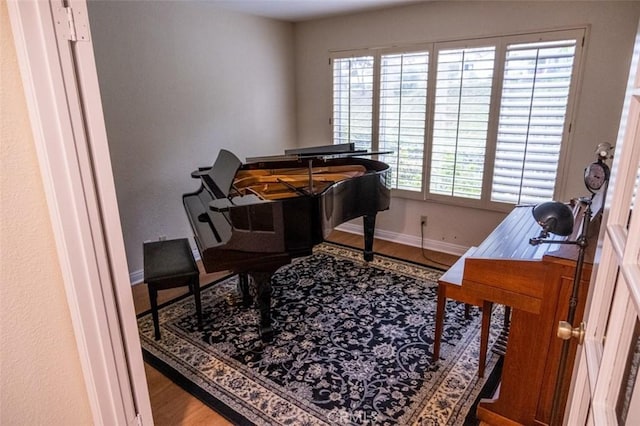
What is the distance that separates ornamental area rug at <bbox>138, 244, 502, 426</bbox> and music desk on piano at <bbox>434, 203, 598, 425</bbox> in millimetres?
314

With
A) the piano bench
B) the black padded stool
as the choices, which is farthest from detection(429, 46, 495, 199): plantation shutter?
the black padded stool

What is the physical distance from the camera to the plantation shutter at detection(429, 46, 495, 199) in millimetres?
3592

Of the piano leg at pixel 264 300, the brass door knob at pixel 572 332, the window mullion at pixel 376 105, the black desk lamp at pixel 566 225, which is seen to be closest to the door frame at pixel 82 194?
the piano leg at pixel 264 300

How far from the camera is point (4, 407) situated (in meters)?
1.16

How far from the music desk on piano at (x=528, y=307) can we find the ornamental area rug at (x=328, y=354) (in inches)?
12.4

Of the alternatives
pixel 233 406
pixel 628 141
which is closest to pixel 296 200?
pixel 233 406

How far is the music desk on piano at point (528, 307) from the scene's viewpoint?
66.6 inches

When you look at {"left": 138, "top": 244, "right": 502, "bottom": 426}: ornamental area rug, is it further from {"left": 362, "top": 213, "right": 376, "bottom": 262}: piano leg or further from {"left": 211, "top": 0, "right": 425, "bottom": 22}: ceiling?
{"left": 211, "top": 0, "right": 425, "bottom": 22}: ceiling

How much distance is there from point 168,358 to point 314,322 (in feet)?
3.38

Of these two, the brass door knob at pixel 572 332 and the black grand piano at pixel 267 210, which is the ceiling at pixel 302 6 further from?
the brass door knob at pixel 572 332

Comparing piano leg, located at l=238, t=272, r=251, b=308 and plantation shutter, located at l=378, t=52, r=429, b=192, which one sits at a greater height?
plantation shutter, located at l=378, t=52, r=429, b=192

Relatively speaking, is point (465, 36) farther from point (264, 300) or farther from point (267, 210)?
point (264, 300)

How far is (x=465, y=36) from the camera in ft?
11.8

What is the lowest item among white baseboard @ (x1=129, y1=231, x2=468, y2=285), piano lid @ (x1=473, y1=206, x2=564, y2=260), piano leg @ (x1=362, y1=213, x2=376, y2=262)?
white baseboard @ (x1=129, y1=231, x2=468, y2=285)
